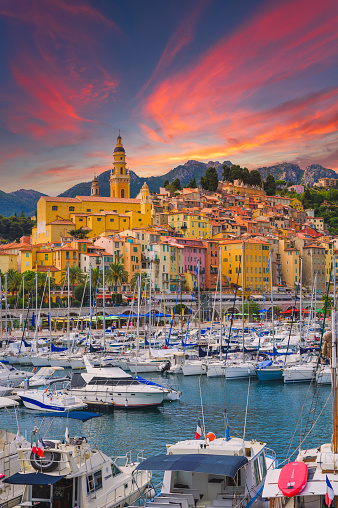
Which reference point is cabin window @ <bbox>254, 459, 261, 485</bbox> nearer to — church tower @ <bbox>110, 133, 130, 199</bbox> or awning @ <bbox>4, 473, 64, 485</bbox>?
awning @ <bbox>4, 473, 64, 485</bbox>

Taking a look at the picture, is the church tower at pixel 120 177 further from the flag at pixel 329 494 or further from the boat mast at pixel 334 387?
the flag at pixel 329 494

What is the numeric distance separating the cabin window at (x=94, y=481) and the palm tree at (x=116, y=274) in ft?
274

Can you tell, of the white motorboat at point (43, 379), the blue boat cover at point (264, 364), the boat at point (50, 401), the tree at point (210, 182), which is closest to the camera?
the boat at point (50, 401)

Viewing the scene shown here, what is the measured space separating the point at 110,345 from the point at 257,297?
58.0 m

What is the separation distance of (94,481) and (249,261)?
352ft

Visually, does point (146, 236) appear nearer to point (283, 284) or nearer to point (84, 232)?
point (84, 232)

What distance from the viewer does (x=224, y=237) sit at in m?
134

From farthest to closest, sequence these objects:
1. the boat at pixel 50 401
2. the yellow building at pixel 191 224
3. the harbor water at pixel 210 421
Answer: the yellow building at pixel 191 224 → the boat at pixel 50 401 → the harbor water at pixel 210 421

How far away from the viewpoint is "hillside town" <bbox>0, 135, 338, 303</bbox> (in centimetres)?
10850

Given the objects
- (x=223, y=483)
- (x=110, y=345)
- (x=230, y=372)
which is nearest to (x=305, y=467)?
(x=223, y=483)

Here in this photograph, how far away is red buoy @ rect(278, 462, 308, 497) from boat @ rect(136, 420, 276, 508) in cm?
118

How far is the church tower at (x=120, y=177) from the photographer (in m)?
151

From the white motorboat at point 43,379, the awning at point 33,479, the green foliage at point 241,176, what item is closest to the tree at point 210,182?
the green foliage at point 241,176

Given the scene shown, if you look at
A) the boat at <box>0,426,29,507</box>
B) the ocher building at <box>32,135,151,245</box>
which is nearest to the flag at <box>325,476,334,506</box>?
the boat at <box>0,426,29,507</box>
